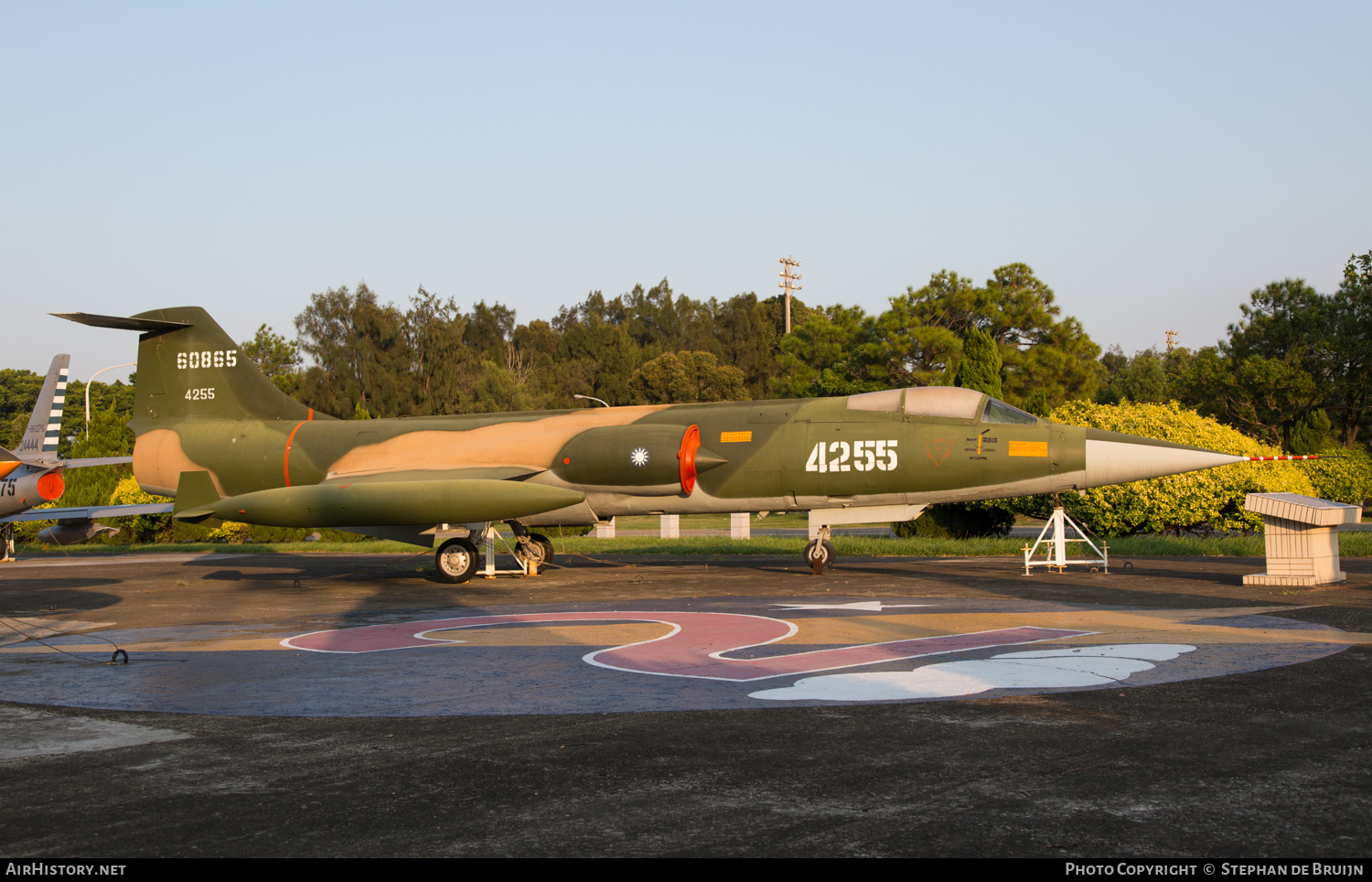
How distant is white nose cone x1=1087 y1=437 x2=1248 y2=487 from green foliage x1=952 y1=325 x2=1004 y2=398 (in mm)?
13877

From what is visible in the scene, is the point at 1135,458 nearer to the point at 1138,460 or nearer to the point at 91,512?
the point at 1138,460

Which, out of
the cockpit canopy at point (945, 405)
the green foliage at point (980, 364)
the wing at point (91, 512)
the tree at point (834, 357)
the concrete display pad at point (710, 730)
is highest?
the tree at point (834, 357)

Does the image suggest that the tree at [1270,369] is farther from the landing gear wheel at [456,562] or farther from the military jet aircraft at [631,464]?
the landing gear wheel at [456,562]

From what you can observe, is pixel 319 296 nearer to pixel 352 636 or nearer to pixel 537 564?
pixel 537 564

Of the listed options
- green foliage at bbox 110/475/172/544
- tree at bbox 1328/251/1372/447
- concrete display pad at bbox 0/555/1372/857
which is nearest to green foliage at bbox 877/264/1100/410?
tree at bbox 1328/251/1372/447

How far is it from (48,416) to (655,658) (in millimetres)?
25590

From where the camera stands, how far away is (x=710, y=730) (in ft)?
22.0

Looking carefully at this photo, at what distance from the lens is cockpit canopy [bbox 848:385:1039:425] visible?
18.3 m

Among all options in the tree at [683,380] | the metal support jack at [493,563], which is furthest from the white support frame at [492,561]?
the tree at [683,380]

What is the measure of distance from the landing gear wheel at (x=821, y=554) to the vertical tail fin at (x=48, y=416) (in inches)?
831

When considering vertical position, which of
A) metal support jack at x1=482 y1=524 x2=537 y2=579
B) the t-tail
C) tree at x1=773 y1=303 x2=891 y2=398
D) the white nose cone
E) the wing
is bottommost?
metal support jack at x1=482 y1=524 x2=537 y2=579

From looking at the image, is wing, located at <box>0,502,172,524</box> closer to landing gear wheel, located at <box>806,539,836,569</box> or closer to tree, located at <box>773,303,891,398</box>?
landing gear wheel, located at <box>806,539,836,569</box>

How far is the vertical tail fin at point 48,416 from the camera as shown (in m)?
27.8
